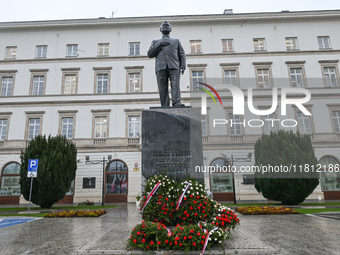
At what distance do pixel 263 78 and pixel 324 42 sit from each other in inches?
300

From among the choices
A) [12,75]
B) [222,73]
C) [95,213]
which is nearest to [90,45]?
[12,75]

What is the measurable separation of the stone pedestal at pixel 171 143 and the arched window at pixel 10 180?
22.5 metres

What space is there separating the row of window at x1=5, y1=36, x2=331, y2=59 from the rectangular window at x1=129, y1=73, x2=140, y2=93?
92.5 inches

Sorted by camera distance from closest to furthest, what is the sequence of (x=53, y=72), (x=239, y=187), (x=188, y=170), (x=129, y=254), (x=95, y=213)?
1. (x=129, y=254)
2. (x=188, y=170)
3. (x=95, y=213)
4. (x=239, y=187)
5. (x=53, y=72)

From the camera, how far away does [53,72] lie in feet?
85.9

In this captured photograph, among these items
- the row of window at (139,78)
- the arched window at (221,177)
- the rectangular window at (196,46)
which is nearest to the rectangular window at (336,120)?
the row of window at (139,78)

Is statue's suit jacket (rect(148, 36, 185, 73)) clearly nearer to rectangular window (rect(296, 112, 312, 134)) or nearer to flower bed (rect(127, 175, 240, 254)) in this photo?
flower bed (rect(127, 175, 240, 254))

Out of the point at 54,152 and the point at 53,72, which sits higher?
the point at 53,72

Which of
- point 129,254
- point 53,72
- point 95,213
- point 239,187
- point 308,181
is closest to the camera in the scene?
point 129,254

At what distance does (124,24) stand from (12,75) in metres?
12.5

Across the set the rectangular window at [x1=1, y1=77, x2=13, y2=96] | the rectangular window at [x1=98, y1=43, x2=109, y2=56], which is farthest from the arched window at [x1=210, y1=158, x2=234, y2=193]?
the rectangular window at [x1=1, y1=77, x2=13, y2=96]

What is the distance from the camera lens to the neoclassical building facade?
23.8 metres

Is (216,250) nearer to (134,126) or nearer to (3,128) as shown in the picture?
(134,126)

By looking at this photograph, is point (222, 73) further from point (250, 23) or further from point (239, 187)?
point (239, 187)
